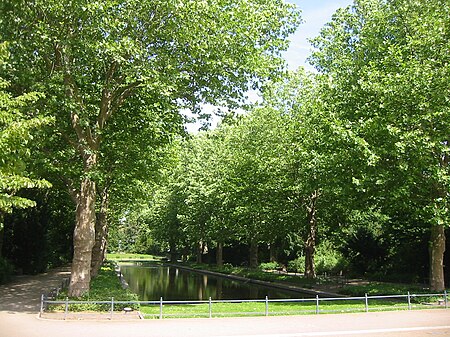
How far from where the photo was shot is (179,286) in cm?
3509

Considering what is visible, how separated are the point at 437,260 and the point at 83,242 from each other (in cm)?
1784

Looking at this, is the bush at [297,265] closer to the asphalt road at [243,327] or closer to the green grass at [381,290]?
the green grass at [381,290]

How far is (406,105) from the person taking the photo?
20.6 metres

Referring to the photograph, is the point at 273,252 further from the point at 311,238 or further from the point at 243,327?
the point at 243,327

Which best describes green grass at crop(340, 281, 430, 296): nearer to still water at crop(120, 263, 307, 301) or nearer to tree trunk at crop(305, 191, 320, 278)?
still water at crop(120, 263, 307, 301)

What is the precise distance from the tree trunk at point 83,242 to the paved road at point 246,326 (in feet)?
6.22

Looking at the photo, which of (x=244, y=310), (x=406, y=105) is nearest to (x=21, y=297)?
(x=244, y=310)

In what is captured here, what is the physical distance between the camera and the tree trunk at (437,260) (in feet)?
70.6

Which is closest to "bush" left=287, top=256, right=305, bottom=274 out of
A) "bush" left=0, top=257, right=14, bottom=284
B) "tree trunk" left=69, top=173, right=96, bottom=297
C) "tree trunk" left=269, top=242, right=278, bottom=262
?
"tree trunk" left=269, top=242, right=278, bottom=262

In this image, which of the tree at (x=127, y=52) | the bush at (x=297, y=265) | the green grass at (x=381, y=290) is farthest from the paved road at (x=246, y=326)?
the bush at (x=297, y=265)

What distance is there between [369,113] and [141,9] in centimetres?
1236

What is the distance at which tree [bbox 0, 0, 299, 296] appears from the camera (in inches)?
632

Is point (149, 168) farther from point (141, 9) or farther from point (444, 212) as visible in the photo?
point (444, 212)

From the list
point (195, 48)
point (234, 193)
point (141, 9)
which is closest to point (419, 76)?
point (195, 48)
